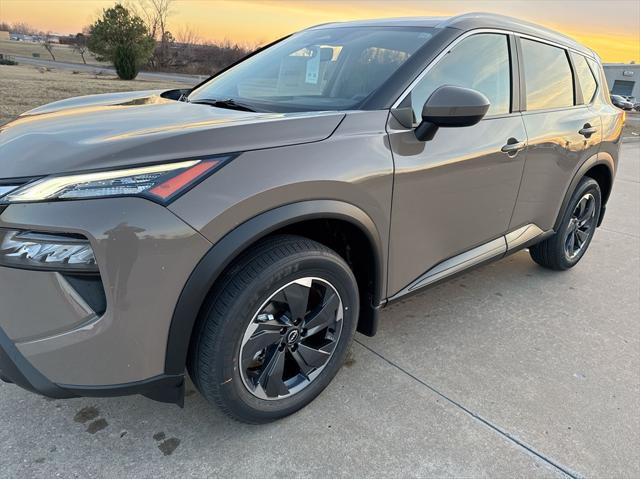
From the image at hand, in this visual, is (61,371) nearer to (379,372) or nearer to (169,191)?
(169,191)

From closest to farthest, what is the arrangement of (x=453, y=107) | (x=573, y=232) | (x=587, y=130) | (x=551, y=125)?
(x=453, y=107)
(x=551, y=125)
(x=587, y=130)
(x=573, y=232)

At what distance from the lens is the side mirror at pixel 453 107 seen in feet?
7.16

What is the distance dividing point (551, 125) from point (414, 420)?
2123 mm

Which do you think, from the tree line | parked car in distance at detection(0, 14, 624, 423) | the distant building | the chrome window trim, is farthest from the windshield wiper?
the distant building

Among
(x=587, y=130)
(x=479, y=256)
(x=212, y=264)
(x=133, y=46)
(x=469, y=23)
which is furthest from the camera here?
(x=133, y=46)

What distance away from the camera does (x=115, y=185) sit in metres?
1.60

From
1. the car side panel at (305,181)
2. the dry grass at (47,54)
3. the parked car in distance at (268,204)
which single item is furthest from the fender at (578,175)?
the dry grass at (47,54)

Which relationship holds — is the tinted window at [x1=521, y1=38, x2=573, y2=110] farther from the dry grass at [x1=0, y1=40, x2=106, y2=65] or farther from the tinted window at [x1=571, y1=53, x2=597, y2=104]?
the dry grass at [x1=0, y1=40, x2=106, y2=65]

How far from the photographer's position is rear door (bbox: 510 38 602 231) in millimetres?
3145

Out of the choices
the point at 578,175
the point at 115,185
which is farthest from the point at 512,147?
the point at 115,185

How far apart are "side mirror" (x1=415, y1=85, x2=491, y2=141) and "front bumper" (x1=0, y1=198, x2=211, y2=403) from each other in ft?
3.81

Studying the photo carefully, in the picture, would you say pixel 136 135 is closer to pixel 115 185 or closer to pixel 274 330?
pixel 115 185

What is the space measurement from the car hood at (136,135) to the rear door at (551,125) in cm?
161

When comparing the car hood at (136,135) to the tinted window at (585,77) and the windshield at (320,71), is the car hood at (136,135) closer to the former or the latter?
the windshield at (320,71)
